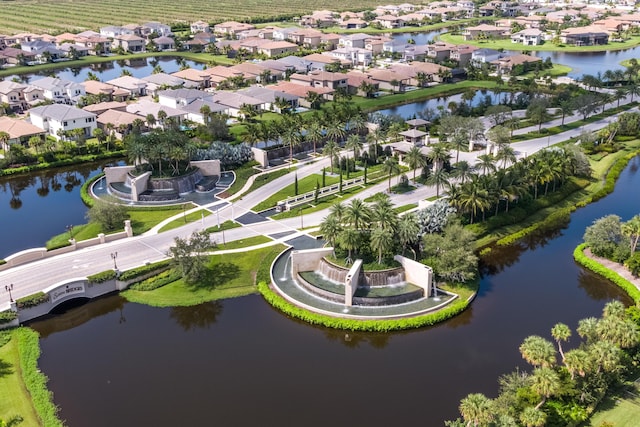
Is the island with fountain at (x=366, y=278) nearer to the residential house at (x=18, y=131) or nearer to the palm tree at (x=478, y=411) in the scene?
the palm tree at (x=478, y=411)

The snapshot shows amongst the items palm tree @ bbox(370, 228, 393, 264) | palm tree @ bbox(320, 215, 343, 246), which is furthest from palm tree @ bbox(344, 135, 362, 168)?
palm tree @ bbox(370, 228, 393, 264)

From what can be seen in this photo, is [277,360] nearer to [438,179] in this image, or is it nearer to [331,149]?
[438,179]

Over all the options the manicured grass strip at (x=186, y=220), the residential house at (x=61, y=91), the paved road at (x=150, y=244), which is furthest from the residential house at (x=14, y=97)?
the manicured grass strip at (x=186, y=220)

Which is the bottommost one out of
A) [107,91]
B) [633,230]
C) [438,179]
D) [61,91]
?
[633,230]

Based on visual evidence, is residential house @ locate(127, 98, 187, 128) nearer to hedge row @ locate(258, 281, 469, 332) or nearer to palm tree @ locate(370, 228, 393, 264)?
palm tree @ locate(370, 228, 393, 264)

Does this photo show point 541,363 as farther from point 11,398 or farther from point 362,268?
point 11,398

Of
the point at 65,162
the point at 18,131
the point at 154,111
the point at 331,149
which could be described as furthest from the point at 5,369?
the point at 154,111

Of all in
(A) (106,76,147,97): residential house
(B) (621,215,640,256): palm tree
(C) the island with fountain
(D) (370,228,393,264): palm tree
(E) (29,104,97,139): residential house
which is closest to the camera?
(C) the island with fountain
